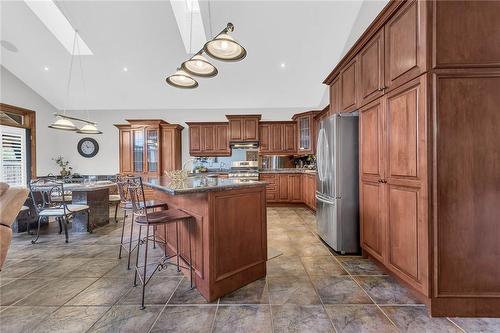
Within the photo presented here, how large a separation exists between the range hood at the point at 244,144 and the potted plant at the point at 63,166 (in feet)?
15.5

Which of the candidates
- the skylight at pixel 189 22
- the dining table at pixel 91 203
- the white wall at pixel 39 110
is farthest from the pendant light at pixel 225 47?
the white wall at pixel 39 110

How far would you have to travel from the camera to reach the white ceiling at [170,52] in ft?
13.1

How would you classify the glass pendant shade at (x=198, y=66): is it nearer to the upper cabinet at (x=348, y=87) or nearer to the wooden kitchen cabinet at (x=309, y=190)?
the upper cabinet at (x=348, y=87)

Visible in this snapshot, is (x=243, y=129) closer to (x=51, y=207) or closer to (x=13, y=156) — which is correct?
(x=51, y=207)

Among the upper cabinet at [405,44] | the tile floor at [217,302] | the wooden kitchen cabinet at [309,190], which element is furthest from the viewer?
the wooden kitchen cabinet at [309,190]

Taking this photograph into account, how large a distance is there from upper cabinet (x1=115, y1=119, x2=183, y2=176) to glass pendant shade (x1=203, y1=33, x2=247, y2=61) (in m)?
4.18

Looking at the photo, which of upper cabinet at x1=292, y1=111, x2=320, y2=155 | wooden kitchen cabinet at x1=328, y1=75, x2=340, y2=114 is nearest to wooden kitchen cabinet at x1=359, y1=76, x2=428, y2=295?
wooden kitchen cabinet at x1=328, y1=75, x2=340, y2=114

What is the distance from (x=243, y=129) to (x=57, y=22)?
4.57 m

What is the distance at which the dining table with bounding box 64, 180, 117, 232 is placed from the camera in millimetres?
3738

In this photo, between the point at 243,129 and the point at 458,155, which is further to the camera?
the point at 243,129

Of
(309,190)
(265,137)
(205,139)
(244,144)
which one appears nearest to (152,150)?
(205,139)

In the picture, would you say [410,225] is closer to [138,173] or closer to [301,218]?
[301,218]

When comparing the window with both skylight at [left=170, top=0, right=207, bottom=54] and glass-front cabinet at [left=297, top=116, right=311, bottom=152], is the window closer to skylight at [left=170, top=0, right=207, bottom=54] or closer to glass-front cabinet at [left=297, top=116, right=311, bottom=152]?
skylight at [left=170, top=0, right=207, bottom=54]

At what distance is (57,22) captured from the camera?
4543 millimetres
